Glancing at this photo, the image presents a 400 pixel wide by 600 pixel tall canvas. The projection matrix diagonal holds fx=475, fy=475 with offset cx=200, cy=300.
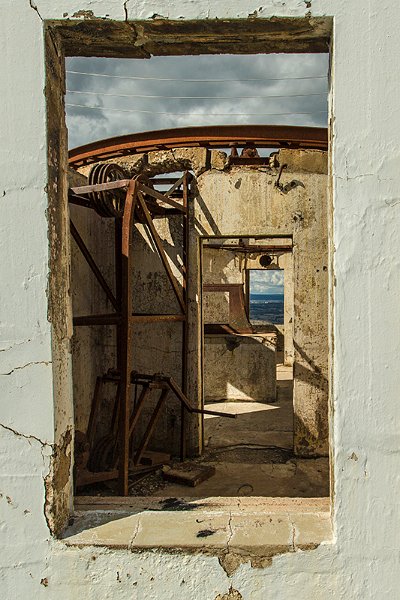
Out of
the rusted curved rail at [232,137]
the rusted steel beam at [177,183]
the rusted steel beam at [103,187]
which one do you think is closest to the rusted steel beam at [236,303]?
the rusted steel beam at [177,183]

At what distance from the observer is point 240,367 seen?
9.43m

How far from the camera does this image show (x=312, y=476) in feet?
18.1

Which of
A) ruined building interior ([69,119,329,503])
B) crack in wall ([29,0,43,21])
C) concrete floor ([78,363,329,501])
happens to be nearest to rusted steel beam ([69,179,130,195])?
ruined building interior ([69,119,329,503])

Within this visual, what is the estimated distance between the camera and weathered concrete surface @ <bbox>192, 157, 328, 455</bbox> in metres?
6.15

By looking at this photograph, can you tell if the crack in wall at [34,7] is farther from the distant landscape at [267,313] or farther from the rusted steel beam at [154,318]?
the distant landscape at [267,313]

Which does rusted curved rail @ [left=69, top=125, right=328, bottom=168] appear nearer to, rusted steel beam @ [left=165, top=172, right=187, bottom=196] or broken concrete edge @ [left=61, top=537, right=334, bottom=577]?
rusted steel beam @ [left=165, top=172, right=187, bottom=196]

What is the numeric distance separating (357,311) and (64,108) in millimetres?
1358

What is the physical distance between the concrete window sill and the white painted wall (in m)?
0.05

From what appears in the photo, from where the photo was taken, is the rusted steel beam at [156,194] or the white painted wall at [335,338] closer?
the white painted wall at [335,338]

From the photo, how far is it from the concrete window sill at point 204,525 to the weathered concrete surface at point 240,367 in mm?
7388

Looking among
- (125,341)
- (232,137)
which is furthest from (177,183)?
(125,341)

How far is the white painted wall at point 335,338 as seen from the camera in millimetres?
1614

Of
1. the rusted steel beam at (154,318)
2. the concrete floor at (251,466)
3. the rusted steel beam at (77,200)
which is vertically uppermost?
the rusted steel beam at (77,200)

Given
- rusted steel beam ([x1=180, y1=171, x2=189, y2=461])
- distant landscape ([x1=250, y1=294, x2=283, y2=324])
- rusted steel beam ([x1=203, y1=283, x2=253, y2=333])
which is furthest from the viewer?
distant landscape ([x1=250, y1=294, x2=283, y2=324])
